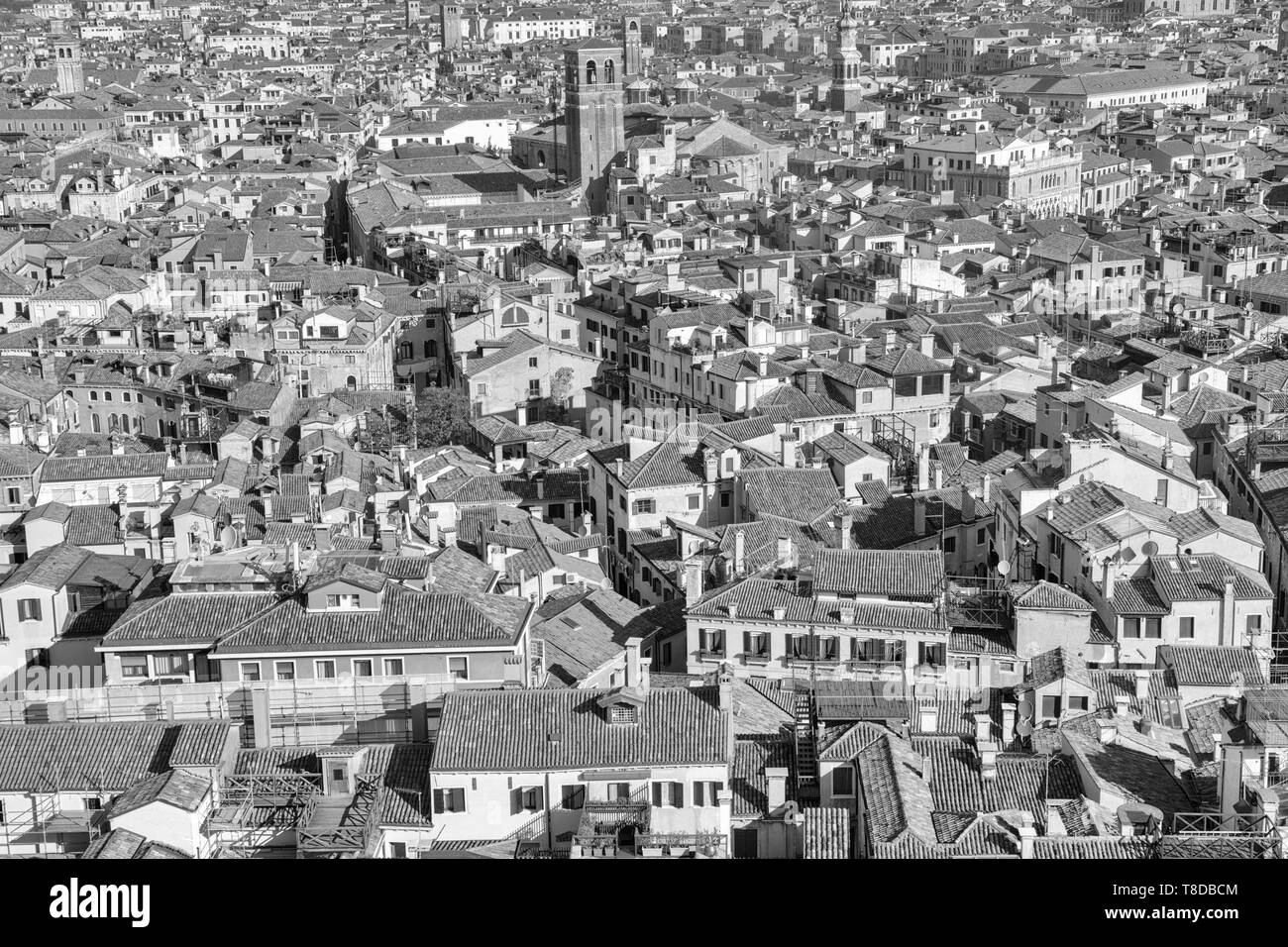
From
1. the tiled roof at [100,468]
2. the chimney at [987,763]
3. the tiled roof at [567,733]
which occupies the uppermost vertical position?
the tiled roof at [567,733]

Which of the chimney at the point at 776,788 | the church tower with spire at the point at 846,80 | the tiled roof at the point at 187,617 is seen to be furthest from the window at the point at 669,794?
the church tower with spire at the point at 846,80

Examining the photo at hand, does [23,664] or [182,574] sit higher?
[182,574]

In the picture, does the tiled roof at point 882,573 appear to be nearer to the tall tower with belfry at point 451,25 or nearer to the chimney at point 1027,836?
the chimney at point 1027,836

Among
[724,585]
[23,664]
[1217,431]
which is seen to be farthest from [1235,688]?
[23,664]

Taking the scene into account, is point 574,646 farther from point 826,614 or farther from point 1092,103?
point 1092,103

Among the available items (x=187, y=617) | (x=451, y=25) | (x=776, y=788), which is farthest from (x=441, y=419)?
(x=451, y=25)

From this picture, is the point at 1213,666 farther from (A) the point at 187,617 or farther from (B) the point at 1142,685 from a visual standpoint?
(A) the point at 187,617
